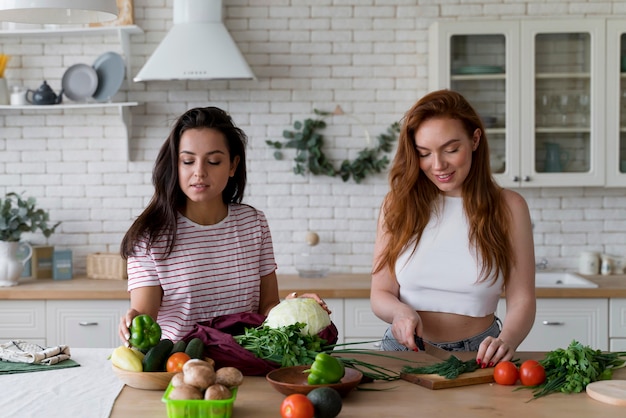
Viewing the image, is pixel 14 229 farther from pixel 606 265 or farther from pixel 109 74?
pixel 606 265

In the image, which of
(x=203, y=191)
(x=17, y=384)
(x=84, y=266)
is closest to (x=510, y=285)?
(x=203, y=191)

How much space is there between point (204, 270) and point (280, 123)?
2.50m

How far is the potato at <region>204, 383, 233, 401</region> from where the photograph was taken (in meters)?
1.94

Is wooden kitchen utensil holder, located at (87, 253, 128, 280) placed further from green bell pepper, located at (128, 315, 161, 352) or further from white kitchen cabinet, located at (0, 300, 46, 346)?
green bell pepper, located at (128, 315, 161, 352)

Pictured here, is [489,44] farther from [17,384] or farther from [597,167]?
[17,384]

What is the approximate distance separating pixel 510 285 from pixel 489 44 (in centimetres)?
220

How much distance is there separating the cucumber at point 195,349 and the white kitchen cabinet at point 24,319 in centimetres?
244

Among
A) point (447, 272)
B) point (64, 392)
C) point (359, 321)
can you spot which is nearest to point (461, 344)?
point (447, 272)

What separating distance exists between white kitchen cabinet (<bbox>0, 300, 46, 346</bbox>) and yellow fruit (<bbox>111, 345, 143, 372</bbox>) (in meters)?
2.41

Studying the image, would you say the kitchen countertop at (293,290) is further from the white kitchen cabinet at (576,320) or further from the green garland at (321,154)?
the green garland at (321,154)

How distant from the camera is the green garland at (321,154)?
499 centimetres

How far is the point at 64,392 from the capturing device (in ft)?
7.52

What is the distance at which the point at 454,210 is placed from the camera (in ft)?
9.47

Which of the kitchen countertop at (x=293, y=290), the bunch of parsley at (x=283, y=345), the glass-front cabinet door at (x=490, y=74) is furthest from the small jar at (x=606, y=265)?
the bunch of parsley at (x=283, y=345)
